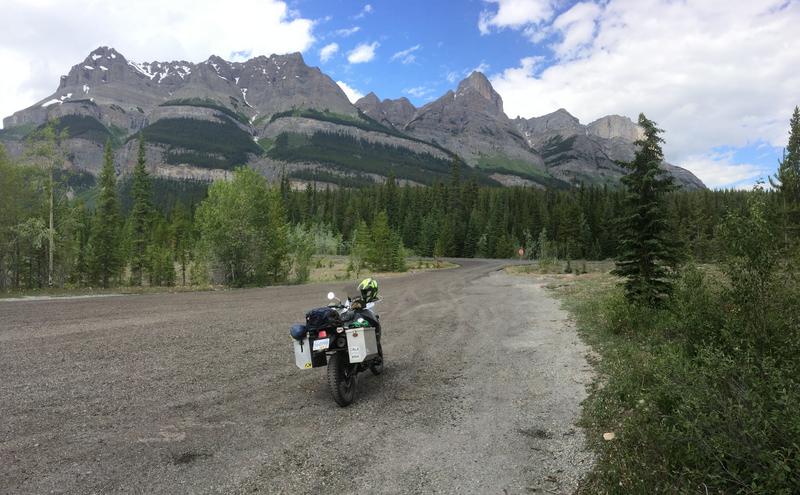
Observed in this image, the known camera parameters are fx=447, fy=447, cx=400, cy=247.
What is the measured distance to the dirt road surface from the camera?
4738 mm

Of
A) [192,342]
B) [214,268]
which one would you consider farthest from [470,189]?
[192,342]

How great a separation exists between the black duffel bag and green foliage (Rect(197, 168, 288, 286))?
2613cm

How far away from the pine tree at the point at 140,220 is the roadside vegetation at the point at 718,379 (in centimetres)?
4688

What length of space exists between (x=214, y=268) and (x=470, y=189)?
92.7 m

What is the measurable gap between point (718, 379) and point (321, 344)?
5273 mm

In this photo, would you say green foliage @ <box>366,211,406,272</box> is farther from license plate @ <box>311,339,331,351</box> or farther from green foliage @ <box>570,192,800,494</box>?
license plate @ <box>311,339,331,351</box>

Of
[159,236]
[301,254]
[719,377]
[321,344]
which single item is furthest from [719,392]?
[159,236]

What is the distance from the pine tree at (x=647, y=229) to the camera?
1321cm

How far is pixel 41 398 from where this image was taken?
7000 millimetres

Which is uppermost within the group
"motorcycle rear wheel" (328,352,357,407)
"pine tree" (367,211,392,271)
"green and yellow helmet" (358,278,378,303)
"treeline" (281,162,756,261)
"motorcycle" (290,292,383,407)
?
"treeline" (281,162,756,261)

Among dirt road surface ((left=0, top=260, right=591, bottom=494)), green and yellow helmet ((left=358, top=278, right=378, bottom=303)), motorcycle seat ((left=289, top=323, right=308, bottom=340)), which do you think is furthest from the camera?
green and yellow helmet ((left=358, top=278, right=378, bottom=303))

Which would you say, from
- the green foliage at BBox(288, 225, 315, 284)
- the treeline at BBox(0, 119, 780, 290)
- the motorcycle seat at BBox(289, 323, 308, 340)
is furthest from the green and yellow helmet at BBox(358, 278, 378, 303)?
the green foliage at BBox(288, 225, 315, 284)

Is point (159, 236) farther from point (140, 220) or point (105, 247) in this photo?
point (105, 247)

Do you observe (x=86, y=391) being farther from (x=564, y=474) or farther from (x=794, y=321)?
(x=794, y=321)
